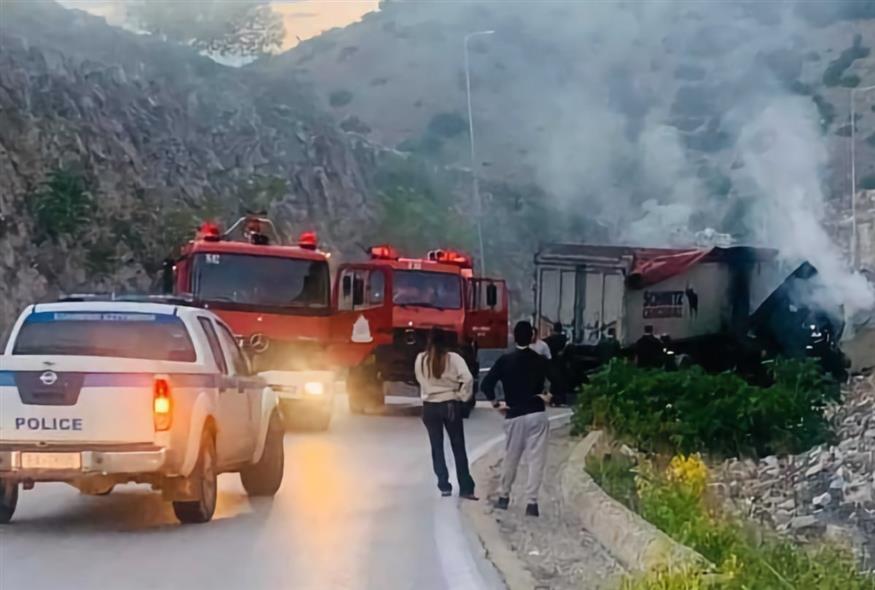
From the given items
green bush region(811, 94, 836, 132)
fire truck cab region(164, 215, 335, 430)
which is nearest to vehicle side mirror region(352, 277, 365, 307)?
fire truck cab region(164, 215, 335, 430)

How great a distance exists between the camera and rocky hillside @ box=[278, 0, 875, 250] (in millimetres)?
71812

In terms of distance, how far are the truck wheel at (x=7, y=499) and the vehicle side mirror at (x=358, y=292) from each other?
13649 millimetres

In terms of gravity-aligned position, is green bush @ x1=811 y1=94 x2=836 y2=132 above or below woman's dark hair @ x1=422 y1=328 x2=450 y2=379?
above

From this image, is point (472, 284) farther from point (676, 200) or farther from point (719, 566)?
point (676, 200)

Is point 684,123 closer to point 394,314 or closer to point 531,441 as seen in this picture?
point 394,314

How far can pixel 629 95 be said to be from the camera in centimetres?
9094

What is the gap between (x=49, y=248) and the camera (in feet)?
135

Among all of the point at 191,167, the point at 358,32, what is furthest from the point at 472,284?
the point at 358,32

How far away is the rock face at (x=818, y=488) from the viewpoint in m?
14.8

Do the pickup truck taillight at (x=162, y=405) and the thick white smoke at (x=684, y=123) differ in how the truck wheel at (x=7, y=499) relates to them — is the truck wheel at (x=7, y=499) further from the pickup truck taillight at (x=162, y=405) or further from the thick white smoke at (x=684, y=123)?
the thick white smoke at (x=684, y=123)

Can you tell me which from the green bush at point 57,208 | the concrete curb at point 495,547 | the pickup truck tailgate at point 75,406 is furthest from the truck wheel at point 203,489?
the green bush at point 57,208

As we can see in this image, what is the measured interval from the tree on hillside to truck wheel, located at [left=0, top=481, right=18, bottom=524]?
73071mm

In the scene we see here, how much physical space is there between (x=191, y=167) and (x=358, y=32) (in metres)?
69.8

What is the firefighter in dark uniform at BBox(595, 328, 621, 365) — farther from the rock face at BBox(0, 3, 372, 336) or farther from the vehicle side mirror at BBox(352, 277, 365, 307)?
the rock face at BBox(0, 3, 372, 336)
